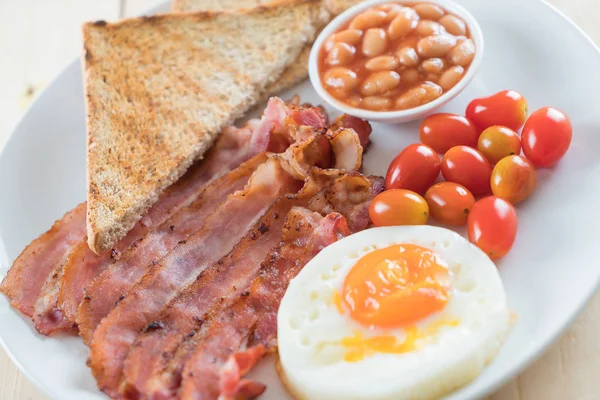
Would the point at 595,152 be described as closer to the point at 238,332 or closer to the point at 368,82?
the point at 368,82

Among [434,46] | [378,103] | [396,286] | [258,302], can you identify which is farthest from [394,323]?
[434,46]

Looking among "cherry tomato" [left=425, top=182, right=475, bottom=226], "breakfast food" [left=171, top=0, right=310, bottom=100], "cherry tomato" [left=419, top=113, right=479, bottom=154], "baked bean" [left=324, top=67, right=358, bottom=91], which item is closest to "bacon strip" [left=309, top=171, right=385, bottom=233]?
"cherry tomato" [left=425, top=182, right=475, bottom=226]

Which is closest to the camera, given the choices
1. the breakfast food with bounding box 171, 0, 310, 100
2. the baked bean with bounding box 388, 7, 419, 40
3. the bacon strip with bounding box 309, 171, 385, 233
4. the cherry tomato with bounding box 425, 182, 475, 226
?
the cherry tomato with bounding box 425, 182, 475, 226

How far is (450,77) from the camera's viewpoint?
9.26 feet

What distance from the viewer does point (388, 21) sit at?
9.96 ft

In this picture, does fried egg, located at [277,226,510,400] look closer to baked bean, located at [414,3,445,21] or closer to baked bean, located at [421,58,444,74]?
baked bean, located at [421,58,444,74]

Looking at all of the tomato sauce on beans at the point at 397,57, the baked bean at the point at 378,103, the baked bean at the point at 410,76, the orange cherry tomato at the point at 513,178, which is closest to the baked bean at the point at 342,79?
the tomato sauce on beans at the point at 397,57

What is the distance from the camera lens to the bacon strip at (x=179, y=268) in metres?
2.29

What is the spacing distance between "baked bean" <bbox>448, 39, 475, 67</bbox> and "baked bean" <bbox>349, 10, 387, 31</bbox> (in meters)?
0.38

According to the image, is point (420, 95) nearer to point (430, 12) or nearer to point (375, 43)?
point (375, 43)

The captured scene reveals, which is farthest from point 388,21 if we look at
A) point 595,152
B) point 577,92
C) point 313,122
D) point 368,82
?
point 595,152

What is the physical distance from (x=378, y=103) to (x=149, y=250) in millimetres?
1181

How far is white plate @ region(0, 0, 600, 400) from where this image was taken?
2.19 m

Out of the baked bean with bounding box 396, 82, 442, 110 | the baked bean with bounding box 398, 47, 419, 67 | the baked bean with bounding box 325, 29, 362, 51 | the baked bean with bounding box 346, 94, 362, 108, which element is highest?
the baked bean with bounding box 325, 29, 362, 51
